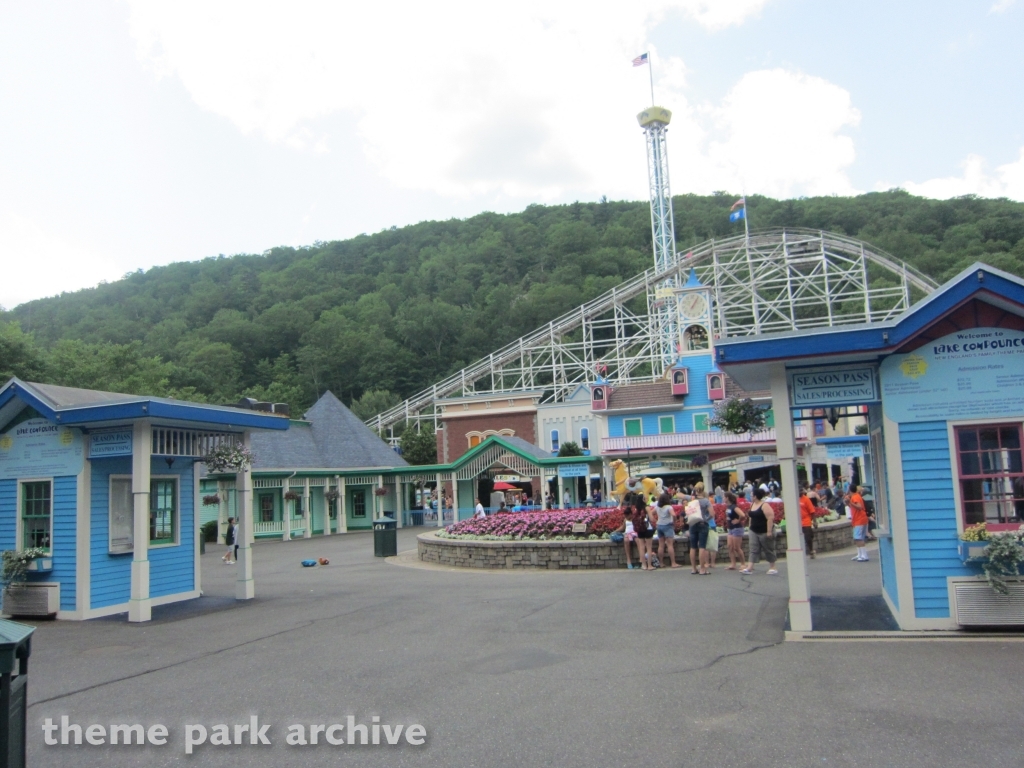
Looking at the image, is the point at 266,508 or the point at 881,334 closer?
the point at 881,334

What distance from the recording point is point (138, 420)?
12.0 m

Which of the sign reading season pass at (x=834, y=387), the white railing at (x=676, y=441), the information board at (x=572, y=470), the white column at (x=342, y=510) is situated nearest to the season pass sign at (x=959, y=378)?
the sign reading season pass at (x=834, y=387)

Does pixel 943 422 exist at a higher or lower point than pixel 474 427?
lower

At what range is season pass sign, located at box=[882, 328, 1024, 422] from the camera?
869cm

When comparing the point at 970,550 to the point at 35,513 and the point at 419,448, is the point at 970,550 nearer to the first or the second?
the point at 35,513

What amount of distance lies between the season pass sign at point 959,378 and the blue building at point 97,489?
979 centimetres

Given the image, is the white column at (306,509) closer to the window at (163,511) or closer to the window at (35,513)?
the window at (163,511)

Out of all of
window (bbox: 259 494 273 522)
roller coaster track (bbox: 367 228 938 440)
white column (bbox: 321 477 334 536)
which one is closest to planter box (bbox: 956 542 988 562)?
window (bbox: 259 494 273 522)

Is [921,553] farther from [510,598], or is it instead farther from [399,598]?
[399,598]

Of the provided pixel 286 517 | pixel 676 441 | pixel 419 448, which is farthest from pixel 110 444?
pixel 419 448

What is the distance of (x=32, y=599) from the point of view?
40.2 feet

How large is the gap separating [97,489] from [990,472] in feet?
40.1

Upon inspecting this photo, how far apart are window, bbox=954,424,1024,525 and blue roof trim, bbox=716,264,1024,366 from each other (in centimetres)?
125

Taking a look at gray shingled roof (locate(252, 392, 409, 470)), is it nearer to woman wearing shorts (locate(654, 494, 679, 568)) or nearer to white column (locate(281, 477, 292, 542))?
white column (locate(281, 477, 292, 542))
